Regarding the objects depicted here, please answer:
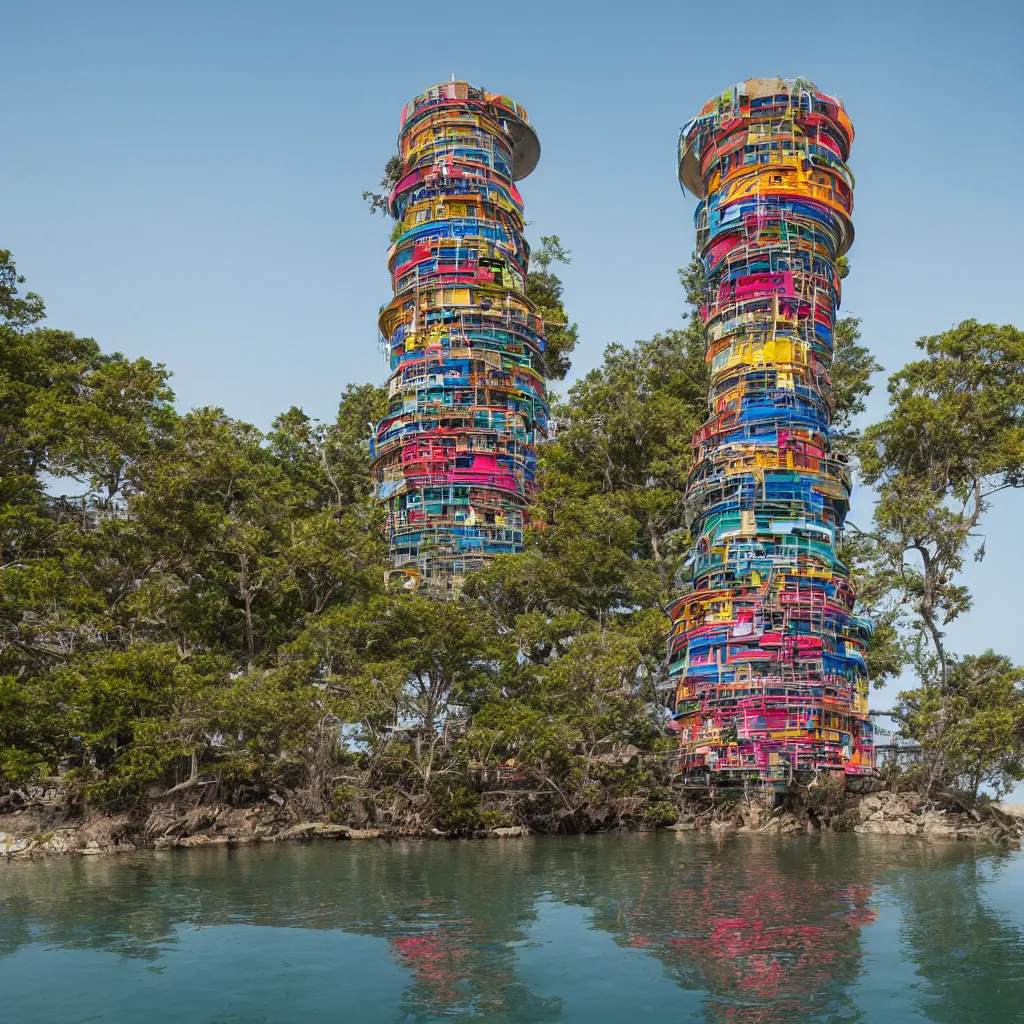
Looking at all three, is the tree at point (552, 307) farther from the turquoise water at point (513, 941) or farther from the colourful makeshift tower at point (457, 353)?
the turquoise water at point (513, 941)

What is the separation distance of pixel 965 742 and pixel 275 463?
37293mm

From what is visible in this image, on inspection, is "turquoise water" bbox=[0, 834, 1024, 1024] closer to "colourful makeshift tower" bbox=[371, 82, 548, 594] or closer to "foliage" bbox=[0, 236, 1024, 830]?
"foliage" bbox=[0, 236, 1024, 830]

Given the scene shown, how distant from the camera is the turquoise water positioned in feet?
54.9

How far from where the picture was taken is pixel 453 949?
20281 millimetres

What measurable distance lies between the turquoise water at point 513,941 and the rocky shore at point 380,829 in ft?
17.4

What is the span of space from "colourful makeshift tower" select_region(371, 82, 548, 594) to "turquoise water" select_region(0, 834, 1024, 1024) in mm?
25583

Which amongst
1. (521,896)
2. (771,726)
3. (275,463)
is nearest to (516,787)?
(771,726)

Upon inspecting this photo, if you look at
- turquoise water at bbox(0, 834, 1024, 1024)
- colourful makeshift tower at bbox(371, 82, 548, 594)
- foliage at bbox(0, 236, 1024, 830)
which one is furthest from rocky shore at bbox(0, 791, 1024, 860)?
colourful makeshift tower at bbox(371, 82, 548, 594)

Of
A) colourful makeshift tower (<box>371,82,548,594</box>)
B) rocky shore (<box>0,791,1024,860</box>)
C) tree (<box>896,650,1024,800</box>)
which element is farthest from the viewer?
colourful makeshift tower (<box>371,82,548,594</box>)

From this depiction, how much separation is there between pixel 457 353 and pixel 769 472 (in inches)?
710

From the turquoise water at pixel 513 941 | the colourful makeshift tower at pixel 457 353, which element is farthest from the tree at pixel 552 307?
the turquoise water at pixel 513 941

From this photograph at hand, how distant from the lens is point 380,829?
4306 centimetres

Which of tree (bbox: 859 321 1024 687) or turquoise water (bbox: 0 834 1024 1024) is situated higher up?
tree (bbox: 859 321 1024 687)

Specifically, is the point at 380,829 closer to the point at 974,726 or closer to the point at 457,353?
the point at 974,726
